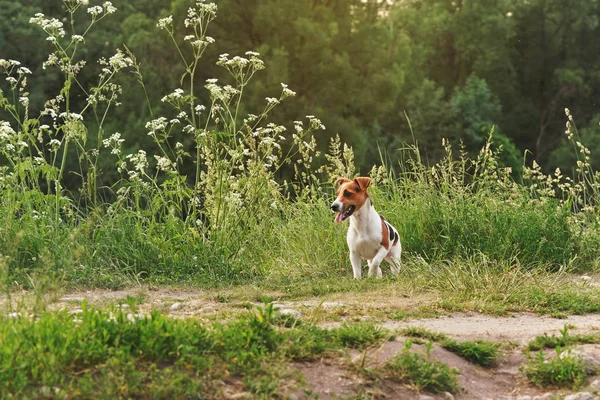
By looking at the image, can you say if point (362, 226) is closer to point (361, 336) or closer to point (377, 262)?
point (377, 262)

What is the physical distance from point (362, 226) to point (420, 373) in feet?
13.1

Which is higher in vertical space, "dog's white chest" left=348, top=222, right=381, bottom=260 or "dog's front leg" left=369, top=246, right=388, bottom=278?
"dog's white chest" left=348, top=222, right=381, bottom=260

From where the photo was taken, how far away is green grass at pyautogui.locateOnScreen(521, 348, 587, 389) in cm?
596

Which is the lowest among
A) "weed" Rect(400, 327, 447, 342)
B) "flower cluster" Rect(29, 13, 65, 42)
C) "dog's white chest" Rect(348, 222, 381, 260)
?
"dog's white chest" Rect(348, 222, 381, 260)

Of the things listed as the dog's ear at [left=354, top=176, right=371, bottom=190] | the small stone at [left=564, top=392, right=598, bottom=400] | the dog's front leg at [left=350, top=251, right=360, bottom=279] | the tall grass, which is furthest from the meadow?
the dog's ear at [left=354, top=176, right=371, bottom=190]

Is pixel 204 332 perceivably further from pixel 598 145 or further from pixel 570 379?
pixel 598 145

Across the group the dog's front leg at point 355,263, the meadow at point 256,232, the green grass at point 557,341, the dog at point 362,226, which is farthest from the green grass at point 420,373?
the dog's front leg at point 355,263

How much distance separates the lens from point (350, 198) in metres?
9.56

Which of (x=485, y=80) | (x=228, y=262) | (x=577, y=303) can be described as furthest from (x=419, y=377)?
(x=485, y=80)

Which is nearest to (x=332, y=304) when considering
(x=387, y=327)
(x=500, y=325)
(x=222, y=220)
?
(x=387, y=327)

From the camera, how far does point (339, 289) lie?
9.02 metres

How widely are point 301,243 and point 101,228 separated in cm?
220

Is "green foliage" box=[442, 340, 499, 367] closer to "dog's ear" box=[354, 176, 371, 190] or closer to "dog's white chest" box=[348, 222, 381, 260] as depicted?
"dog's white chest" box=[348, 222, 381, 260]

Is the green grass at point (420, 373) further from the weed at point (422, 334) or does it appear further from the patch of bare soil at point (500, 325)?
the patch of bare soil at point (500, 325)
